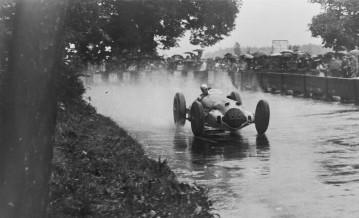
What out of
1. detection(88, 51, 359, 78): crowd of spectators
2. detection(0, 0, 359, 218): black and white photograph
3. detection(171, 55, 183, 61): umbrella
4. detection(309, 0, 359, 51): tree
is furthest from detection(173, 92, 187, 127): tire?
detection(309, 0, 359, 51): tree

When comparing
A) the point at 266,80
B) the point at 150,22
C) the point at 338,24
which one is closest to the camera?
the point at 266,80

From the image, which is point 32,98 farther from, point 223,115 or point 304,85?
point 304,85

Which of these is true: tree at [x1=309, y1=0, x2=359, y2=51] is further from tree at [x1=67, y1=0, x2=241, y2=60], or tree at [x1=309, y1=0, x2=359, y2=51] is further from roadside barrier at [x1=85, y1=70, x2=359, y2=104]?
roadside barrier at [x1=85, y1=70, x2=359, y2=104]

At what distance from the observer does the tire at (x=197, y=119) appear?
664 inches

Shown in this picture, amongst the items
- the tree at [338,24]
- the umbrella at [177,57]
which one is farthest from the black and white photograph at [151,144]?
the tree at [338,24]

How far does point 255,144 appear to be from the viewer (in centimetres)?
1554

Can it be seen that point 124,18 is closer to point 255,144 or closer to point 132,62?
point 132,62

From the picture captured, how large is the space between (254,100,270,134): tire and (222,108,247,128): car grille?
28.3 inches

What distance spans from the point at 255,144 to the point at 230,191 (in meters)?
5.74

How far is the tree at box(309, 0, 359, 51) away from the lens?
6072 centimetres

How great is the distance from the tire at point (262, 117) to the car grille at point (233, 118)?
0.72m

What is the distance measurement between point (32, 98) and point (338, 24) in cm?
5885

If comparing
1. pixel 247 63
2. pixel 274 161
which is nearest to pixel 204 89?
pixel 274 161

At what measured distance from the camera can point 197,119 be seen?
1689 cm
